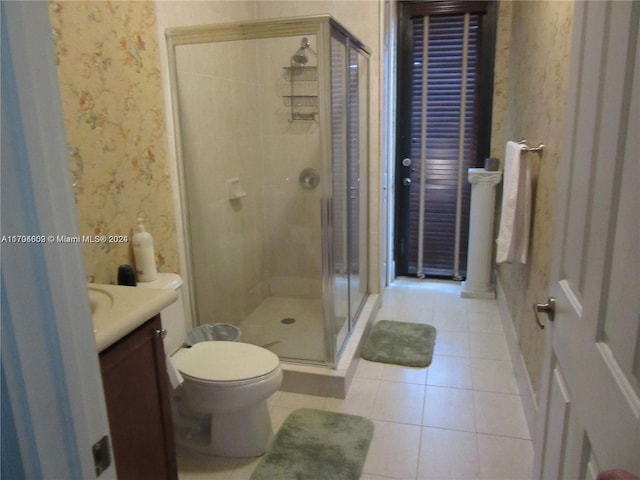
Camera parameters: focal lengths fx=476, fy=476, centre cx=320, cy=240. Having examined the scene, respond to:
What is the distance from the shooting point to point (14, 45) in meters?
0.51

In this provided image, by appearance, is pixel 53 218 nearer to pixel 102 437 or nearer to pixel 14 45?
pixel 14 45

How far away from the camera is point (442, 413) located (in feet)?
7.59

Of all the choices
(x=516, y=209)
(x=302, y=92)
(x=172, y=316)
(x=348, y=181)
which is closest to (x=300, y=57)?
(x=302, y=92)

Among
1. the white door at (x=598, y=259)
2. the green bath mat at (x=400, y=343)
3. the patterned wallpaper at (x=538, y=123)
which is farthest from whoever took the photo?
the green bath mat at (x=400, y=343)

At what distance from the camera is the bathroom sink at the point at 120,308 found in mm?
1188

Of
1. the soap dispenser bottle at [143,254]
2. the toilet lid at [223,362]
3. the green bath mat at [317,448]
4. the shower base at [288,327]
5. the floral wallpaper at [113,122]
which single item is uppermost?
the floral wallpaper at [113,122]

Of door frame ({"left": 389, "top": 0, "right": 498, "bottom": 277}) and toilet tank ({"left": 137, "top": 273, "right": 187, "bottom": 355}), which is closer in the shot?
toilet tank ({"left": 137, "top": 273, "right": 187, "bottom": 355})

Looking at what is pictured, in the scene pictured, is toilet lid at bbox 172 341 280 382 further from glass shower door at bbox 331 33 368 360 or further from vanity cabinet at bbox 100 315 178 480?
glass shower door at bbox 331 33 368 360

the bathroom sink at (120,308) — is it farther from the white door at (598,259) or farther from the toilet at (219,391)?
the white door at (598,259)

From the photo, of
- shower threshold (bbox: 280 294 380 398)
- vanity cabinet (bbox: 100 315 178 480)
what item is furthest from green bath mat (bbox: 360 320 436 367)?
vanity cabinet (bbox: 100 315 178 480)

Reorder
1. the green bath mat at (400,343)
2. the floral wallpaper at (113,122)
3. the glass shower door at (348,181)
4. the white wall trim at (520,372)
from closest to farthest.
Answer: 1. the floral wallpaper at (113,122)
2. the white wall trim at (520,372)
3. the glass shower door at (348,181)
4. the green bath mat at (400,343)

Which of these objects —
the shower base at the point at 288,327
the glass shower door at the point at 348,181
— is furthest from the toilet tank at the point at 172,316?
the glass shower door at the point at 348,181

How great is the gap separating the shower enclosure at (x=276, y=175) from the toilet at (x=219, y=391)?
55cm

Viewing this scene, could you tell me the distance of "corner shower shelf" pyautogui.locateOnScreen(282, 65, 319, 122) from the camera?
2496 millimetres
